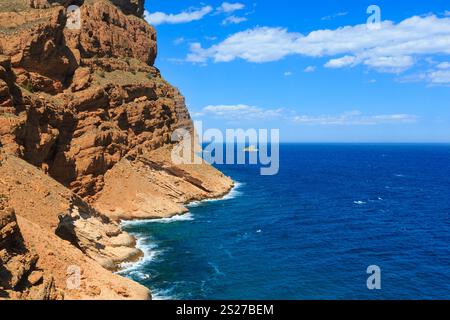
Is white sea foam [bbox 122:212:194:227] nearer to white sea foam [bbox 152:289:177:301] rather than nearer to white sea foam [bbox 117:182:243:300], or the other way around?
white sea foam [bbox 117:182:243:300]

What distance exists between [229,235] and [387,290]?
2868 centimetres

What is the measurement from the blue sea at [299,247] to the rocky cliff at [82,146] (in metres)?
6.60

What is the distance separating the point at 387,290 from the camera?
46500 millimetres

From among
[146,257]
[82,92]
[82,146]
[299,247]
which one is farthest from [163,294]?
[82,92]

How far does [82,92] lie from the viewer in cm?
8281

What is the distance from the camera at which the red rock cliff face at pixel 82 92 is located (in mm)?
65750

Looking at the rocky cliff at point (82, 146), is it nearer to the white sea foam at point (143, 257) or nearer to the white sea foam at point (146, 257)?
the white sea foam at point (143, 257)

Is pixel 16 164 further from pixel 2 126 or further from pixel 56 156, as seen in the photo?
pixel 56 156

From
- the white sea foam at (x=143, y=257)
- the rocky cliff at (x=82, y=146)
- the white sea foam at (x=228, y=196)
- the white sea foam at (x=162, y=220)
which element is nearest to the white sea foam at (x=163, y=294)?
the rocky cliff at (x=82, y=146)

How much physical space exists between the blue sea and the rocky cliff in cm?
660

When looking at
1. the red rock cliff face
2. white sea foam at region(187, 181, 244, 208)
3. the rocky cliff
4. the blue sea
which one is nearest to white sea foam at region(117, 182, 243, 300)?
the blue sea

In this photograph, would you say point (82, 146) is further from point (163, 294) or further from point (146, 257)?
point (163, 294)

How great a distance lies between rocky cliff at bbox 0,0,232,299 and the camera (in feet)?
127

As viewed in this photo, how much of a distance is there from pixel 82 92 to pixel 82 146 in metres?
11.4
